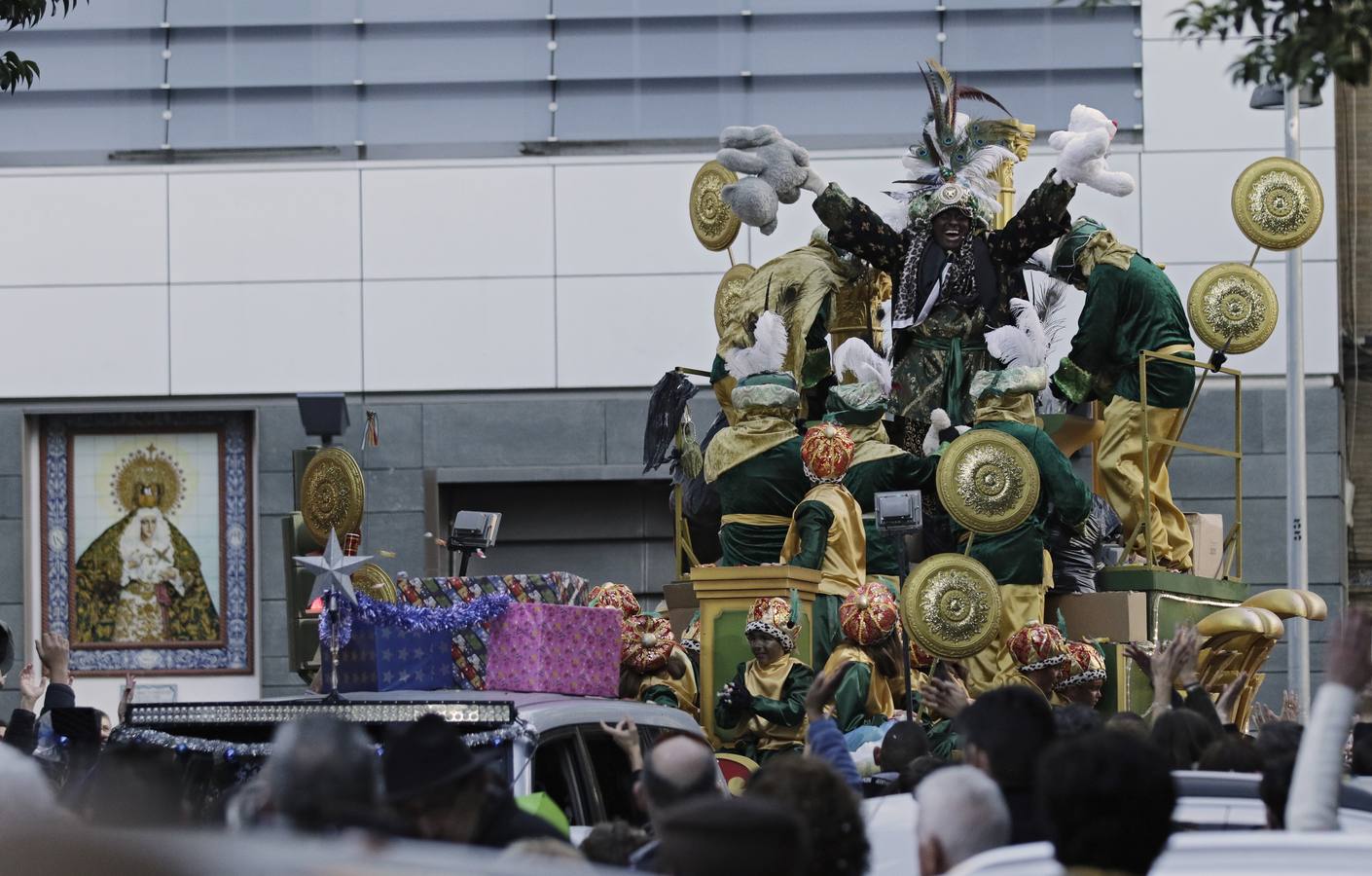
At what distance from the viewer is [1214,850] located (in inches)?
183

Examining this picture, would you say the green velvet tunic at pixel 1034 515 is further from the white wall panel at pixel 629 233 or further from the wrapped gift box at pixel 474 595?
the white wall panel at pixel 629 233

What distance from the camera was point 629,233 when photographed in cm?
2277

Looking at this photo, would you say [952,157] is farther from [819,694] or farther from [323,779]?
[323,779]

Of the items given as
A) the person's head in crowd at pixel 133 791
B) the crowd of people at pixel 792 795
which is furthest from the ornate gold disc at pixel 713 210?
the person's head in crowd at pixel 133 791

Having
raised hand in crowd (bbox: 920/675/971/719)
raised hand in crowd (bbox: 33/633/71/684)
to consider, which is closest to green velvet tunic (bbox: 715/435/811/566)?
raised hand in crowd (bbox: 33/633/71/684)

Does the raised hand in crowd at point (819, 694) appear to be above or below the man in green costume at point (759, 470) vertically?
below

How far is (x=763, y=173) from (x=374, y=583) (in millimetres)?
4078

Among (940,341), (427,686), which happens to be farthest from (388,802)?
(940,341)

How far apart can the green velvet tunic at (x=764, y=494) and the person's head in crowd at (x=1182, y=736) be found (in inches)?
271

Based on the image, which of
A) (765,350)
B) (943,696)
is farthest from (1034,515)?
(943,696)

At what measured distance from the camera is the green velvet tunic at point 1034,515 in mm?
13469

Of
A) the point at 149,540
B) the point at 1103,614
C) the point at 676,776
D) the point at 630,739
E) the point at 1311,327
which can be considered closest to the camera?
the point at 676,776

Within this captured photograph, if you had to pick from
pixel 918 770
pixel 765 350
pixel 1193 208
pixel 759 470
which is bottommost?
pixel 918 770

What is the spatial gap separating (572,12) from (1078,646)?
12.1 meters
